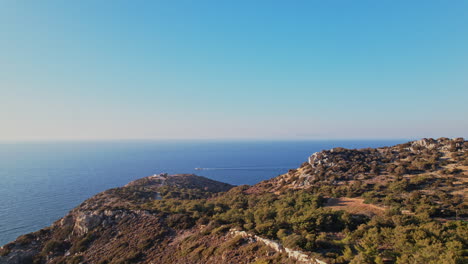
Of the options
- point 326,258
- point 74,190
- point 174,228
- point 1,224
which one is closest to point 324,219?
point 326,258

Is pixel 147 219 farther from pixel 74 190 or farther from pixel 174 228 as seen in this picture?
pixel 74 190

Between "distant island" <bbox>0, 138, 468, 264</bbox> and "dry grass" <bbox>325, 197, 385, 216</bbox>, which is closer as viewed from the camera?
"distant island" <bbox>0, 138, 468, 264</bbox>

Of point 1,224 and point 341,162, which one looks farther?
point 1,224

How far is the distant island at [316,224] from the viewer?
42.2 ft

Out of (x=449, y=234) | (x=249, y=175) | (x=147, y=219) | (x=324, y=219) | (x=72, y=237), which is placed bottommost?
(x=249, y=175)

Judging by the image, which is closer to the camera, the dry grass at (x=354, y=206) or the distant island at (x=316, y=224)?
the distant island at (x=316, y=224)

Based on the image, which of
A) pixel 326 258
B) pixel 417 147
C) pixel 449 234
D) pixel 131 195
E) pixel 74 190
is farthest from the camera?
pixel 74 190

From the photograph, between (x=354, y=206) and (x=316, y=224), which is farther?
(x=354, y=206)

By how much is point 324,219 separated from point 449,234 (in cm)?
753

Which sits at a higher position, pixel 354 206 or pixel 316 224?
pixel 316 224

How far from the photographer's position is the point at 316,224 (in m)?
17.4

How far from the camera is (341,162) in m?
44.3

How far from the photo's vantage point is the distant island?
12.9 m

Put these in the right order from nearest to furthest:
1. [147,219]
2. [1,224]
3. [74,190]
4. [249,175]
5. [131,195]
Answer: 1. [147,219]
2. [131,195]
3. [1,224]
4. [74,190]
5. [249,175]
